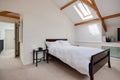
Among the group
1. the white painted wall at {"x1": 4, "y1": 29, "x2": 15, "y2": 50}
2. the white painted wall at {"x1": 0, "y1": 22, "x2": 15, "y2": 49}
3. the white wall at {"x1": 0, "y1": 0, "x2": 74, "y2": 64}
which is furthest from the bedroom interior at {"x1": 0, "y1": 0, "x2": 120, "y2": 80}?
the white painted wall at {"x1": 4, "y1": 29, "x2": 15, "y2": 50}

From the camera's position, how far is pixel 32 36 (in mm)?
4098

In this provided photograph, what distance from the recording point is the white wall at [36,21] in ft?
12.6

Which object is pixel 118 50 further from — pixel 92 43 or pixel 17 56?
pixel 17 56

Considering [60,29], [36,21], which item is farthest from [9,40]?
[60,29]

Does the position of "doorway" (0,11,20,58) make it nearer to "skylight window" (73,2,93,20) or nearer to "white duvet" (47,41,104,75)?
"white duvet" (47,41,104,75)

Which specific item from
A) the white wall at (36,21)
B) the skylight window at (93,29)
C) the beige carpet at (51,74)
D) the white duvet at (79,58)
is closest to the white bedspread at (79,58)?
the white duvet at (79,58)

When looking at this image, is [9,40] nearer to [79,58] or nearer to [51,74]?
[51,74]

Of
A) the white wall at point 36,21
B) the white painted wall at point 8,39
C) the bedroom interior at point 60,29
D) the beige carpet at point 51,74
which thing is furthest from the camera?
the white painted wall at point 8,39

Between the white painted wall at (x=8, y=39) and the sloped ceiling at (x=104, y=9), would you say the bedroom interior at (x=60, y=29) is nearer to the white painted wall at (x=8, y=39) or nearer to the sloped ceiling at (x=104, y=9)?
the sloped ceiling at (x=104, y=9)

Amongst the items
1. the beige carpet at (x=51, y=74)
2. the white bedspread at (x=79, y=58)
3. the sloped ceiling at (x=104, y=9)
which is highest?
the sloped ceiling at (x=104, y=9)

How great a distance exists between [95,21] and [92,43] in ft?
4.44

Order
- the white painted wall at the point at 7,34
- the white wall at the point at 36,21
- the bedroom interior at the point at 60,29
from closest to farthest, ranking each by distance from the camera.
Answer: the bedroom interior at the point at 60,29
the white wall at the point at 36,21
the white painted wall at the point at 7,34

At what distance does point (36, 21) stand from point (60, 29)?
1.63 metres

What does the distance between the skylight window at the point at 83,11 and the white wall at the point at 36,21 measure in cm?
108
